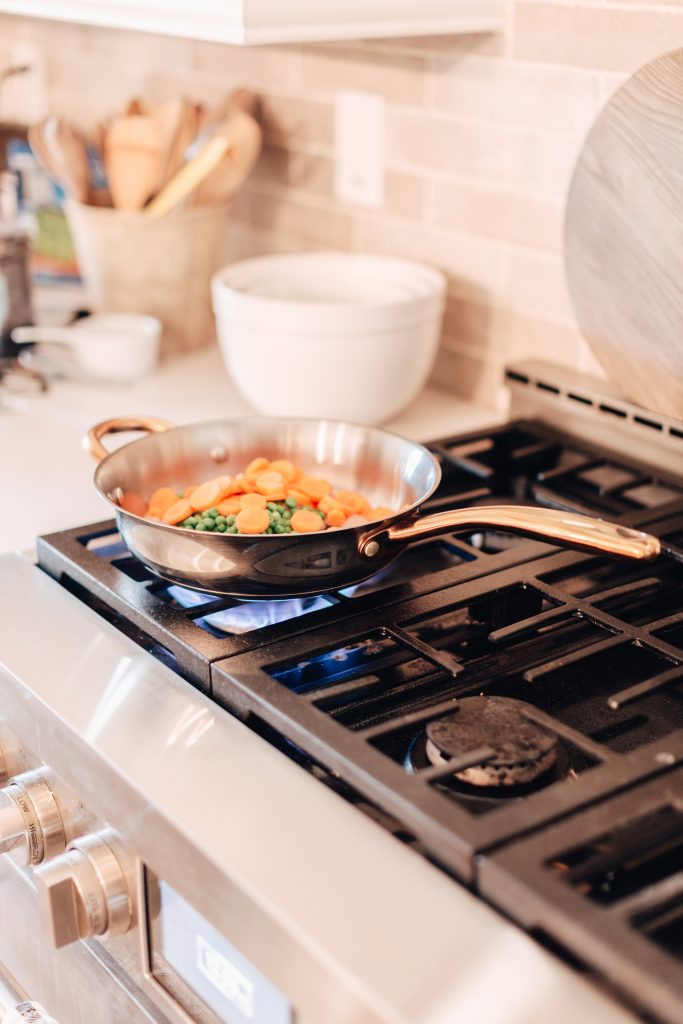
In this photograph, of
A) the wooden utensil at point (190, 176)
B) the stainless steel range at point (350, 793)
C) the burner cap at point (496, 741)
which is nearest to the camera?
the stainless steel range at point (350, 793)

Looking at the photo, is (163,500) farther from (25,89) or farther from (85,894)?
(25,89)

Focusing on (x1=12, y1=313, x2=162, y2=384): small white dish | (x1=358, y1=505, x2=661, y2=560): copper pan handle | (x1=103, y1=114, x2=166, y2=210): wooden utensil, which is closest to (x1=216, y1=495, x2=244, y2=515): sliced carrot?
(x1=358, y1=505, x2=661, y2=560): copper pan handle

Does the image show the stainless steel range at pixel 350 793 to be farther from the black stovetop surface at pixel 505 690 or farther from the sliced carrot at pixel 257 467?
the sliced carrot at pixel 257 467

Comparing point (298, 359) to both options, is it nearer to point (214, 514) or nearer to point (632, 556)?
point (214, 514)

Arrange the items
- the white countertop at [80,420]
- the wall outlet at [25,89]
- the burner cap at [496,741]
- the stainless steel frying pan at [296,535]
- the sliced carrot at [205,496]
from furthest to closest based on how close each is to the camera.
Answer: the wall outlet at [25,89], the white countertop at [80,420], the sliced carrot at [205,496], the stainless steel frying pan at [296,535], the burner cap at [496,741]

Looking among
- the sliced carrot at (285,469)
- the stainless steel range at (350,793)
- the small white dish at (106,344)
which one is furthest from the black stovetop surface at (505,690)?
the small white dish at (106,344)

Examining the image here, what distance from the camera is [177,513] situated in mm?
960

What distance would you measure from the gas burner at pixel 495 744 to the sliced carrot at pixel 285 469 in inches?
11.4

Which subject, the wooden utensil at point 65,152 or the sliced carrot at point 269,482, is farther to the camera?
the wooden utensil at point 65,152

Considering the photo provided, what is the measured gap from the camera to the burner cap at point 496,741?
75cm

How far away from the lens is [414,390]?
4.57 ft

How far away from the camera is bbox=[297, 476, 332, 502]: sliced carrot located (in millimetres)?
997

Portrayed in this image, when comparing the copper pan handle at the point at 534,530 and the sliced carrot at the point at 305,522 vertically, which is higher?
the copper pan handle at the point at 534,530

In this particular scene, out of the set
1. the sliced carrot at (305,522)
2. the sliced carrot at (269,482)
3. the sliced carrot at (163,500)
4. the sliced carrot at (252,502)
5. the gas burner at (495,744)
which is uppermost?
the sliced carrot at (269,482)
